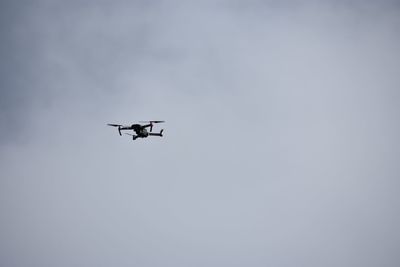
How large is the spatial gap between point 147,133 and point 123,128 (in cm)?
537

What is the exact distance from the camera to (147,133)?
83.7 metres

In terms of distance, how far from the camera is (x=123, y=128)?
82250 millimetres
